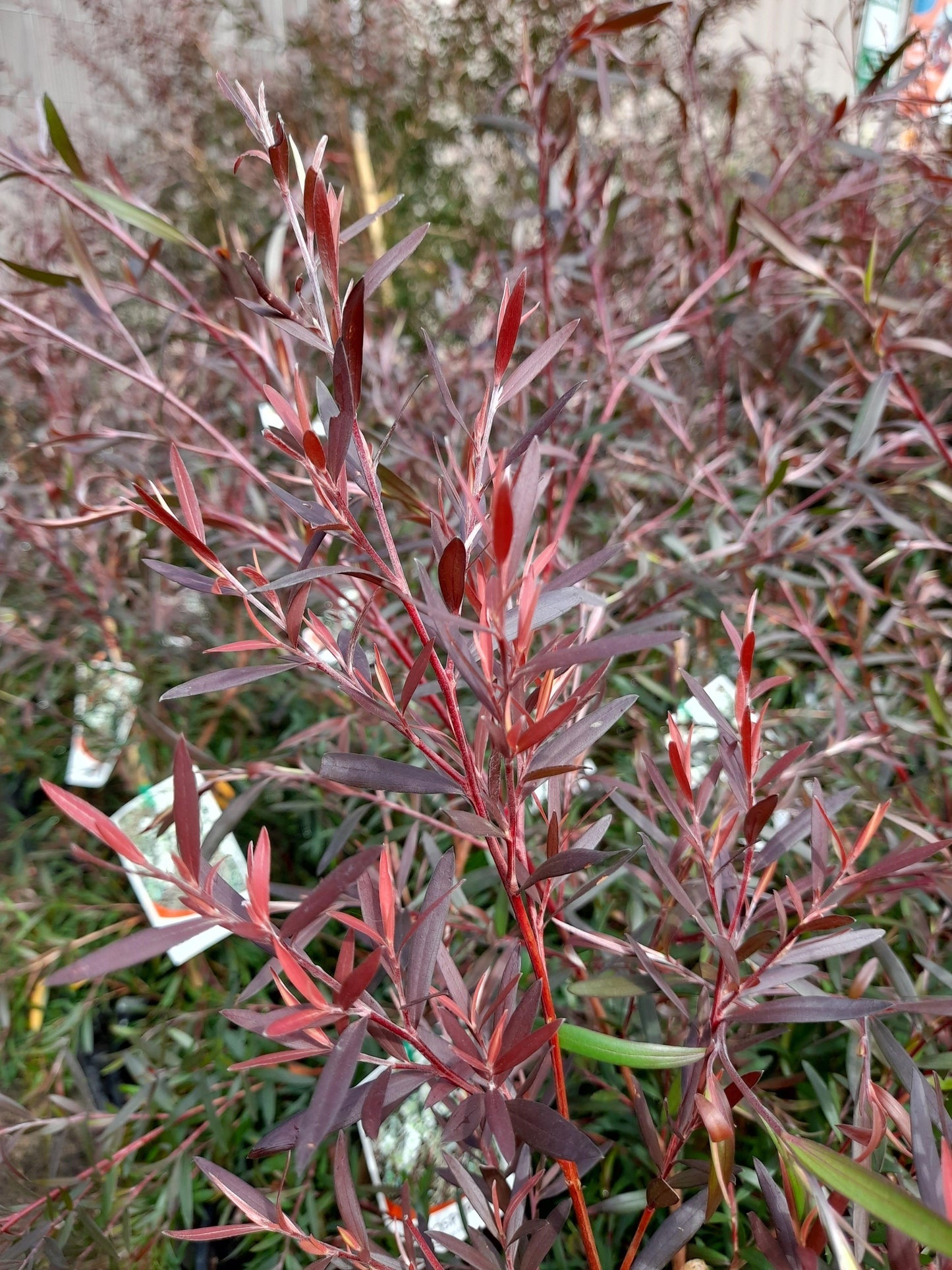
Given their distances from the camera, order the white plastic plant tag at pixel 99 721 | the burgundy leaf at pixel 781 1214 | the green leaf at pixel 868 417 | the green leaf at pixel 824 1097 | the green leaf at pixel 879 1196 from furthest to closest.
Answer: the white plastic plant tag at pixel 99 721, the green leaf at pixel 868 417, the green leaf at pixel 824 1097, the burgundy leaf at pixel 781 1214, the green leaf at pixel 879 1196

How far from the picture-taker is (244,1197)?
1.30 feet

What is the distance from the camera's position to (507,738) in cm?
32

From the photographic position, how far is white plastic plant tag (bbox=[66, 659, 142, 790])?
1025 millimetres

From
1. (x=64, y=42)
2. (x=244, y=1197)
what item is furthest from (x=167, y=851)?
(x=64, y=42)

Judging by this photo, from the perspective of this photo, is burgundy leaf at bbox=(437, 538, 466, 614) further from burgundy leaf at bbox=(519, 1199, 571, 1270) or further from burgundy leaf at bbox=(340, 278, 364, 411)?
burgundy leaf at bbox=(519, 1199, 571, 1270)

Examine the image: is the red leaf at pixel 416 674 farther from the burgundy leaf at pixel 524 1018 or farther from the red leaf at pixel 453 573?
the burgundy leaf at pixel 524 1018

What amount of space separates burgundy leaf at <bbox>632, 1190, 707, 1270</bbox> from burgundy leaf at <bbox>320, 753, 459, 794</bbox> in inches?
10.4

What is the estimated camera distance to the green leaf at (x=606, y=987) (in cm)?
46

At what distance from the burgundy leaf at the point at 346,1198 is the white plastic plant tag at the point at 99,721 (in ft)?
2.30

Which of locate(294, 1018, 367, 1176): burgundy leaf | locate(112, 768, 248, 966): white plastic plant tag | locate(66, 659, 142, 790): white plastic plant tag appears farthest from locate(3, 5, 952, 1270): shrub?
locate(66, 659, 142, 790): white plastic plant tag

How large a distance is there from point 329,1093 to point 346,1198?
0.15 meters

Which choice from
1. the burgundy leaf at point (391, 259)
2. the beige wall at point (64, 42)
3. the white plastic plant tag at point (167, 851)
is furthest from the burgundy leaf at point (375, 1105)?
the beige wall at point (64, 42)

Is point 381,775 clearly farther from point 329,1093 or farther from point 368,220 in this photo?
point 368,220

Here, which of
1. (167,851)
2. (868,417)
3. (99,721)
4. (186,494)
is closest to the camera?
(186,494)
